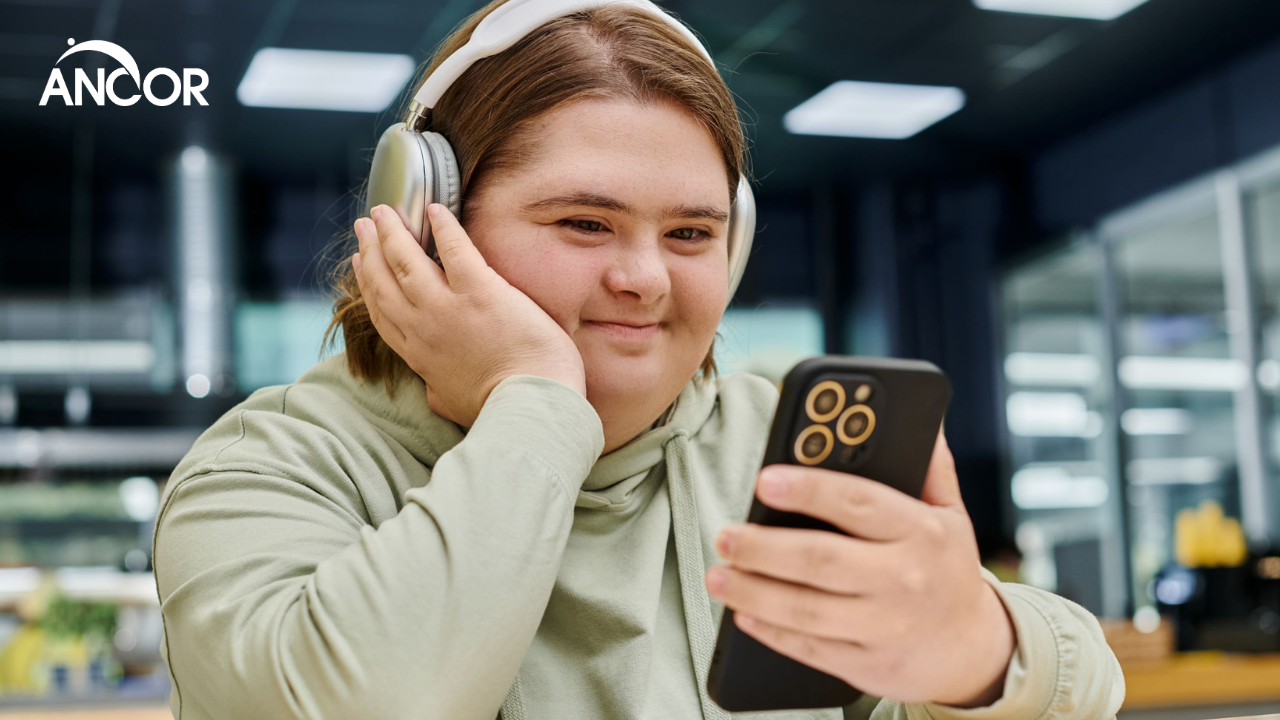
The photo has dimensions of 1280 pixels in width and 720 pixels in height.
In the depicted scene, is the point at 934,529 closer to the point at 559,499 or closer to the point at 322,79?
the point at 559,499

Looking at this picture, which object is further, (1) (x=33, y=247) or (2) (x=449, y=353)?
(1) (x=33, y=247)

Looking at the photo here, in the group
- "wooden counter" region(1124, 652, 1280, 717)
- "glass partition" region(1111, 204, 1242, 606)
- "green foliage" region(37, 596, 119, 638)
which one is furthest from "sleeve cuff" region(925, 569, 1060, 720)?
"glass partition" region(1111, 204, 1242, 606)

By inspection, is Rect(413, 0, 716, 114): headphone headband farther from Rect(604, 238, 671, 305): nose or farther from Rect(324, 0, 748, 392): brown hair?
Rect(604, 238, 671, 305): nose

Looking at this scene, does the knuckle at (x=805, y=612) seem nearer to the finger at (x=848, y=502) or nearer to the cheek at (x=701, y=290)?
the finger at (x=848, y=502)

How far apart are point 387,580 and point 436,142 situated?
0.36 meters

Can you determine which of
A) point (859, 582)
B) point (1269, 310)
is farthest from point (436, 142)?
point (1269, 310)

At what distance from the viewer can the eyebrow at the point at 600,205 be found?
0.67 metres

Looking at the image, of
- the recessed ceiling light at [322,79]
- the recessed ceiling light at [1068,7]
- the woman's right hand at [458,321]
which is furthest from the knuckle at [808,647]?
the recessed ceiling light at [322,79]

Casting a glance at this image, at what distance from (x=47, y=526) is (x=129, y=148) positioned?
5.77 ft

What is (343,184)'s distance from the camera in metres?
5.54

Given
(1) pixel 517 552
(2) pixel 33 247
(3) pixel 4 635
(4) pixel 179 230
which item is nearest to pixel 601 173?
(1) pixel 517 552

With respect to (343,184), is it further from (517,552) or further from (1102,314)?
(517,552)

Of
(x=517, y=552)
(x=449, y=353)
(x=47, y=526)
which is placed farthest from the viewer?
(x=47, y=526)

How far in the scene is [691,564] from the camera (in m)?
0.77
